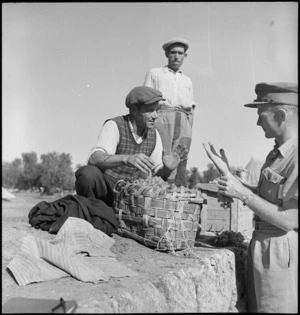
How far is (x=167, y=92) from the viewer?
5527mm

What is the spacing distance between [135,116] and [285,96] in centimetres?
165

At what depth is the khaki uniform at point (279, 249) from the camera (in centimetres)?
268

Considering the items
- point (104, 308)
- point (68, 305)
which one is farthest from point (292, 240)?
point (68, 305)

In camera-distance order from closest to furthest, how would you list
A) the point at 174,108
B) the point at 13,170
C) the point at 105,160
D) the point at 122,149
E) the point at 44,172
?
the point at 105,160
the point at 122,149
the point at 174,108
the point at 44,172
the point at 13,170

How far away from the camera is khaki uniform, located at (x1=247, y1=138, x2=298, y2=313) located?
268cm

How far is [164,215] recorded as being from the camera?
3211mm

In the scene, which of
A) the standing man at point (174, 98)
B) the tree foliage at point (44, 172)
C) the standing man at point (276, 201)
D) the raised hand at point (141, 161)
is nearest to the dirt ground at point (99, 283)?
the standing man at point (276, 201)

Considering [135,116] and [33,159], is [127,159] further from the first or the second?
[33,159]

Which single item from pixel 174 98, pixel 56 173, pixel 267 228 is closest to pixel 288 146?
pixel 267 228

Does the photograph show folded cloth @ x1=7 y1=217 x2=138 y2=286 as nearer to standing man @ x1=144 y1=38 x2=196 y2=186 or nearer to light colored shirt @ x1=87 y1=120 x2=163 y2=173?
light colored shirt @ x1=87 y1=120 x2=163 y2=173

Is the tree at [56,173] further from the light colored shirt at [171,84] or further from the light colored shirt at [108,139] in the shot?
the light colored shirt at [108,139]

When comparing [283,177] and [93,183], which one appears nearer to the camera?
[283,177]

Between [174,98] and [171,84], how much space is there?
0.21 metres

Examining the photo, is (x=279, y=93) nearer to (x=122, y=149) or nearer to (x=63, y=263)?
(x=122, y=149)
